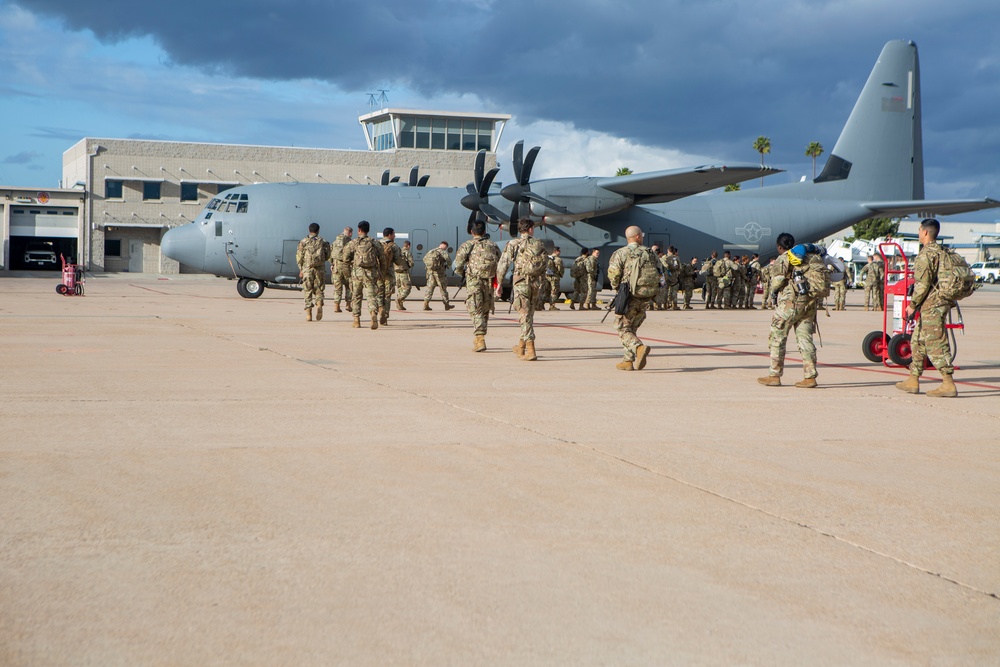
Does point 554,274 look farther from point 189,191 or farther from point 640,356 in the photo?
point 189,191

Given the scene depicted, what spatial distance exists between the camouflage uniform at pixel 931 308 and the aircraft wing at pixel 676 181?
498 inches

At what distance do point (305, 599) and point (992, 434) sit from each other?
18.6ft

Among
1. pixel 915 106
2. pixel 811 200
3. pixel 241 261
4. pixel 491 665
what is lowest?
pixel 491 665

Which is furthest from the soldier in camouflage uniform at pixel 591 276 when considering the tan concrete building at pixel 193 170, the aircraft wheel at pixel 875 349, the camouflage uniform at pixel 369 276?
the tan concrete building at pixel 193 170

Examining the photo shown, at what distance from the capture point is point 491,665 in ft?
9.27

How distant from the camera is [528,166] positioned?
2436cm

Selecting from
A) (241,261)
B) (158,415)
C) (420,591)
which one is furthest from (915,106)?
(420,591)

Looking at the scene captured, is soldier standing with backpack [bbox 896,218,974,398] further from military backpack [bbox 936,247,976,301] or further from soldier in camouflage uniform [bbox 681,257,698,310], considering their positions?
soldier in camouflage uniform [bbox 681,257,698,310]

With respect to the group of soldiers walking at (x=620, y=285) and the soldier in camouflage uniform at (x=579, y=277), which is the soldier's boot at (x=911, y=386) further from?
the soldier in camouflage uniform at (x=579, y=277)

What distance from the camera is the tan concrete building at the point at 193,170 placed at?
5303cm

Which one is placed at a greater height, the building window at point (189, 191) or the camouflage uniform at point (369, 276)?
the building window at point (189, 191)

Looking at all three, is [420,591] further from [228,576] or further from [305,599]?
[228,576]

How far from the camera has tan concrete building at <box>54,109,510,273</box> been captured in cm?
5303

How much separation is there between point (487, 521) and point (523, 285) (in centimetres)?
773
